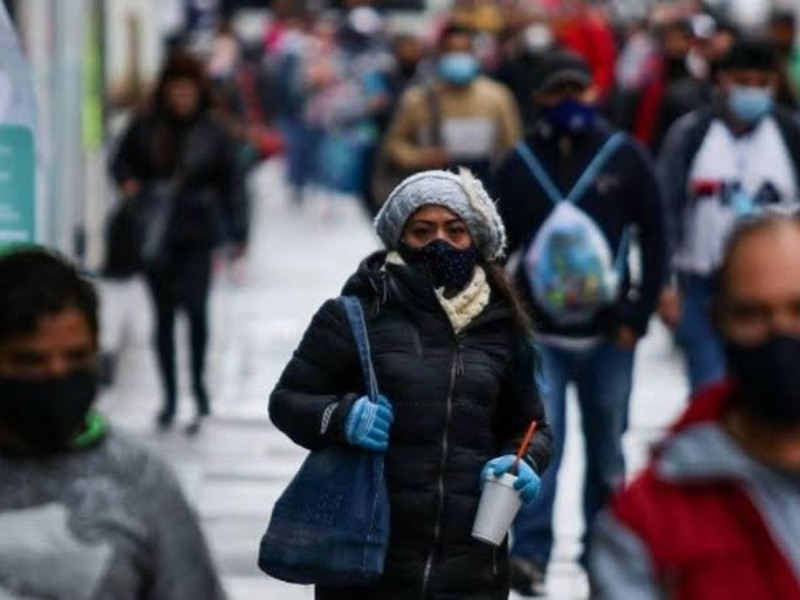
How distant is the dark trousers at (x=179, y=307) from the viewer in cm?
1364

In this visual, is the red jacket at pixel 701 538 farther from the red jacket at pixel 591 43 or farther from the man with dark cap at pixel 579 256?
the red jacket at pixel 591 43

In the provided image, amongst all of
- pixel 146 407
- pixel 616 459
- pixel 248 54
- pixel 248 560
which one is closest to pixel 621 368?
pixel 616 459

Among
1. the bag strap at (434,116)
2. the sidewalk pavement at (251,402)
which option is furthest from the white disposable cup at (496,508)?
the bag strap at (434,116)

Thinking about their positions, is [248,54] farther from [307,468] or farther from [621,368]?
[307,468]

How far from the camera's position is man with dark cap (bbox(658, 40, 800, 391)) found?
34.2 feet

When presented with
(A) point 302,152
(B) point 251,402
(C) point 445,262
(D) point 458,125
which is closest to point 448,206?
(C) point 445,262

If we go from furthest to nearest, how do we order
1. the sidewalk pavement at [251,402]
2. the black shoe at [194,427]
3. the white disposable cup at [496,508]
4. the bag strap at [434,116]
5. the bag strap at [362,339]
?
the bag strap at [434,116]
the black shoe at [194,427]
the sidewalk pavement at [251,402]
the bag strap at [362,339]
the white disposable cup at [496,508]

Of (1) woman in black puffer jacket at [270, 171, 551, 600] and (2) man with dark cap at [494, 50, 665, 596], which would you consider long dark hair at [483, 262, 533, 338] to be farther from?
(2) man with dark cap at [494, 50, 665, 596]

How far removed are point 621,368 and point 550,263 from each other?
0.46 m

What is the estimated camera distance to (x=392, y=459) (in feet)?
21.2

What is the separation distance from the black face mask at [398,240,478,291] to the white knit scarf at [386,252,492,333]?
0.02 m

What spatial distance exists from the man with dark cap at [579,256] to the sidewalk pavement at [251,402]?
0.53m

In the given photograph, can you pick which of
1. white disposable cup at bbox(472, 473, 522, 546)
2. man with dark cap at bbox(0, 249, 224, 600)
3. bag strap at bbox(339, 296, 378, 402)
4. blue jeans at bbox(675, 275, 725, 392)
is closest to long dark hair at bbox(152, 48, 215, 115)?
blue jeans at bbox(675, 275, 725, 392)

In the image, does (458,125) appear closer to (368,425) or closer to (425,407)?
(425,407)
